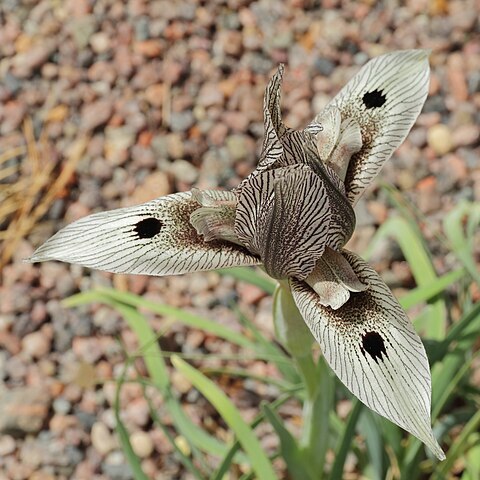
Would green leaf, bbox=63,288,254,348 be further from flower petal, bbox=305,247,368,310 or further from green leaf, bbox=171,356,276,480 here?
flower petal, bbox=305,247,368,310

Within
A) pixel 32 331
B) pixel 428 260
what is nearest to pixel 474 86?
pixel 428 260

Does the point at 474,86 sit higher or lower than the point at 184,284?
higher

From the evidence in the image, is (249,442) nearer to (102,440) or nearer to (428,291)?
(428,291)

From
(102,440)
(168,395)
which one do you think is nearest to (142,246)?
(168,395)

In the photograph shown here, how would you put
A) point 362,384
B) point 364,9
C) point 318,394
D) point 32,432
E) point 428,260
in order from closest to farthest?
point 362,384 < point 318,394 < point 428,260 < point 32,432 < point 364,9

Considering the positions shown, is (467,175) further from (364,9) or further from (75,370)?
(75,370)

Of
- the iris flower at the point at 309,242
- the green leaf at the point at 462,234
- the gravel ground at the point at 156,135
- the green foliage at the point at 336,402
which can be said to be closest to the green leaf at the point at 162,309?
the green foliage at the point at 336,402
